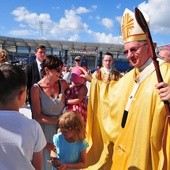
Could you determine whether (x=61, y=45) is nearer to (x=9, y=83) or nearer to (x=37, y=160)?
(x=37, y=160)

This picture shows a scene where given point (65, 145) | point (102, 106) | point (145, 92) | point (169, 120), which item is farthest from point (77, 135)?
point (169, 120)

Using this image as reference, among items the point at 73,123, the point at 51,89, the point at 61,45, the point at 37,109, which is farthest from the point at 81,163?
the point at 61,45

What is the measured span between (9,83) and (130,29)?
1.30m

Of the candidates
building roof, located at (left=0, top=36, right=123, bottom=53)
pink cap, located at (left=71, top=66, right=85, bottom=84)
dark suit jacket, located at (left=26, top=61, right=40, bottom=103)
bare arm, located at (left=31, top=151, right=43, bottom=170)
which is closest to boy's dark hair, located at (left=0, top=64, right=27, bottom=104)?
bare arm, located at (left=31, top=151, right=43, bottom=170)

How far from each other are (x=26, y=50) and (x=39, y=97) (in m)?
60.4

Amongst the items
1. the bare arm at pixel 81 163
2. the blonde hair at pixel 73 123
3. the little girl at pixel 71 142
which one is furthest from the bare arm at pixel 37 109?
the bare arm at pixel 81 163

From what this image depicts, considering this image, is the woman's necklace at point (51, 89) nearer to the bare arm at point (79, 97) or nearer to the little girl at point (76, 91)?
the little girl at point (76, 91)

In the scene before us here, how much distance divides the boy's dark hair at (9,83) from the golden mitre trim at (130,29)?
3.69ft

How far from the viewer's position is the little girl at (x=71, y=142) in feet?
11.0

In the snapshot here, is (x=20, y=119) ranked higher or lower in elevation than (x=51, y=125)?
higher

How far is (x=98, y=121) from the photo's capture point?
3.27m

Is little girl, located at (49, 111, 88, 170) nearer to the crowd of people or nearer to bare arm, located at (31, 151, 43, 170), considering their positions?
the crowd of people

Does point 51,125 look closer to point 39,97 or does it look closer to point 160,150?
point 39,97

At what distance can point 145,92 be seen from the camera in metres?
2.62
